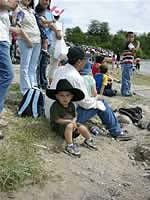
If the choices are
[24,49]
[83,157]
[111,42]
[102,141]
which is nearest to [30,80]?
[24,49]

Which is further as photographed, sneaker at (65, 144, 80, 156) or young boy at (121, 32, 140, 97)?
young boy at (121, 32, 140, 97)

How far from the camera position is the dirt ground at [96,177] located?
332 centimetres

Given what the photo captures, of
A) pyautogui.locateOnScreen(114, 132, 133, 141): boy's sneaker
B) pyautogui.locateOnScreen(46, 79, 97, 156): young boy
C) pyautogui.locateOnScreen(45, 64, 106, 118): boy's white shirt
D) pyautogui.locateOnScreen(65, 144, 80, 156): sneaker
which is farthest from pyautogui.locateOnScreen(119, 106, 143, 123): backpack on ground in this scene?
pyautogui.locateOnScreen(65, 144, 80, 156): sneaker

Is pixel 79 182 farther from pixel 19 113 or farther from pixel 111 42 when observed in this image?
pixel 111 42

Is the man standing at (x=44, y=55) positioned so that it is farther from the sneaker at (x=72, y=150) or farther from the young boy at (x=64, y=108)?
the sneaker at (x=72, y=150)

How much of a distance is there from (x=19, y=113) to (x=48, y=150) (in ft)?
3.55

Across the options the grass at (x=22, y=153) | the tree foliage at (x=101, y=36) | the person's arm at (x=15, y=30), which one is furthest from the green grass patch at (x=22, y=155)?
the tree foliage at (x=101, y=36)

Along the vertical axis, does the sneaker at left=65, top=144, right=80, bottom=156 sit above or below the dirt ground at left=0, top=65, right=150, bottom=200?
above

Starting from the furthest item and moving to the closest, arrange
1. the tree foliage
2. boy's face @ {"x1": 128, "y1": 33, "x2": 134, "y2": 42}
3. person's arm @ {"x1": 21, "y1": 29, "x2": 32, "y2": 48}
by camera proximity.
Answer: the tree foliage < boy's face @ {"x1": 128, "y1": 33, "x2": 134, "y2": 42} < person's arm @ {"x1": 21, "y1": 29, "x2": 32, "y2": 48}

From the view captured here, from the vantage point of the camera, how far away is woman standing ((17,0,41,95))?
5.28 meters

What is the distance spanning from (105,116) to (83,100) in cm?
50

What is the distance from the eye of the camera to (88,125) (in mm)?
5621

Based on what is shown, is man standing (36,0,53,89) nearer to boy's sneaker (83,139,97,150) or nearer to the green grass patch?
the green grass patch

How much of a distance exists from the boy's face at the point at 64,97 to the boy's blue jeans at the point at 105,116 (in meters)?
0.59
